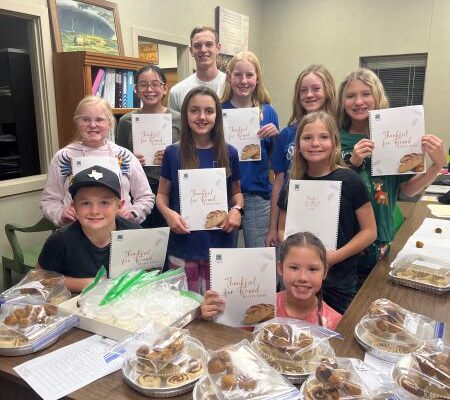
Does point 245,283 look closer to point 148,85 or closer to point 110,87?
point 148,85

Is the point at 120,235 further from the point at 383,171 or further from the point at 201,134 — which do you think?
the point at 383,171

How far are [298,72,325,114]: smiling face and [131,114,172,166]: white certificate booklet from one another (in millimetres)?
772

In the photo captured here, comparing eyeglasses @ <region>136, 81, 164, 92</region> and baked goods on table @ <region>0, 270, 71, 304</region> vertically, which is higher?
eyeglasses @ <region>136, 81, 164, 92</region>

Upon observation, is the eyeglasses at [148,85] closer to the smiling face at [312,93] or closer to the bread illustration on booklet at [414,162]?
the smiling face at [312,93]

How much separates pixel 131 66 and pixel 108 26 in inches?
21.7

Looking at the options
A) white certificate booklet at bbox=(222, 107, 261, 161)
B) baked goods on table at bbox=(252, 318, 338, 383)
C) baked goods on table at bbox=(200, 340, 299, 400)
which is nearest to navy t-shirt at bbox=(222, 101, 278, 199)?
white certificate booklet at bbox=(222, 107, 261, 161)

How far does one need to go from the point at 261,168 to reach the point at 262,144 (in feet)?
0.48

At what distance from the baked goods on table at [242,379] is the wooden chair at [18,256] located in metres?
2.01

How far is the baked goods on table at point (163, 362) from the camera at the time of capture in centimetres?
98

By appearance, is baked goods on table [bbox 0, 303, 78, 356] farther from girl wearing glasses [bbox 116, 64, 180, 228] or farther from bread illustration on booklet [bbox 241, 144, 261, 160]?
bread illustration on booklet [bbox 241, 144, 261, 160]

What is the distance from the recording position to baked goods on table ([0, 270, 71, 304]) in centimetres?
132

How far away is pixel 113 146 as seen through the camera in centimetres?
221

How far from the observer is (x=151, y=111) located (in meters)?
2.54

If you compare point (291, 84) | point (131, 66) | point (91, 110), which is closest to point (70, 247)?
point (91, 110)
